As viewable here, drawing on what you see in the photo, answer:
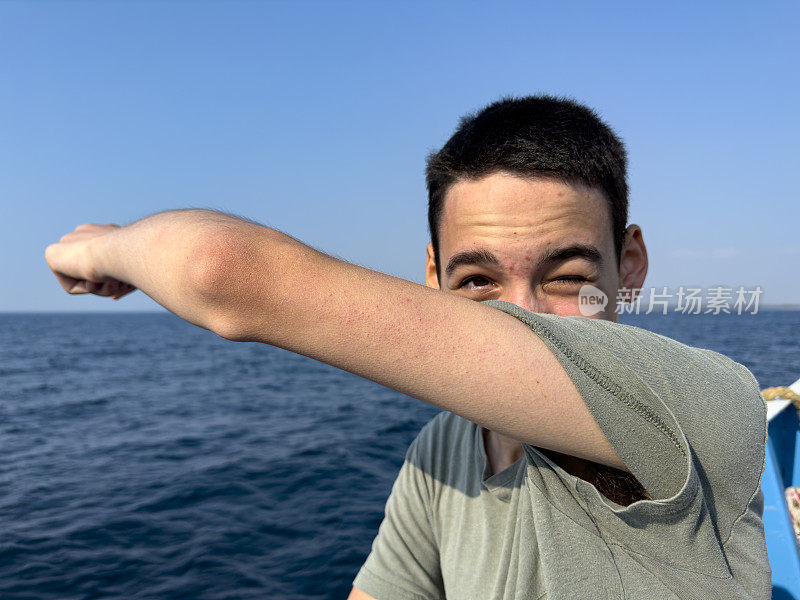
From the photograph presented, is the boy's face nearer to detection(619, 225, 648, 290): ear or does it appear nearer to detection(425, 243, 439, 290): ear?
detection(619, 225, 648, 290): ear

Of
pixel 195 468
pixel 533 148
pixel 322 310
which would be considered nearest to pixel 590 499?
pixel 322 310

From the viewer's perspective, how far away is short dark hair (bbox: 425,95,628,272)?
1.92 m

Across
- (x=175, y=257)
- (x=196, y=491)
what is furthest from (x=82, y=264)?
(x=196, y=491)

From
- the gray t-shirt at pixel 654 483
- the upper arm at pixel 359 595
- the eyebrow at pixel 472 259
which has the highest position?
the eyebrow at pixel 472 259

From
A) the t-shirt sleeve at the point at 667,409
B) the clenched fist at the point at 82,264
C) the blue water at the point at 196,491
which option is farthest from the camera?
the blue water at the point at 196,491

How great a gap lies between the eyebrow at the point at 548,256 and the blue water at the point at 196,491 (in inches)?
237

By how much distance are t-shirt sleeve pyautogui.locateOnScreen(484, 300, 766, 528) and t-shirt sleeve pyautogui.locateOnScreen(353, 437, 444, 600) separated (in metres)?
1.38

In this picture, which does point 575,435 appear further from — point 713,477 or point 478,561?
point 478,561

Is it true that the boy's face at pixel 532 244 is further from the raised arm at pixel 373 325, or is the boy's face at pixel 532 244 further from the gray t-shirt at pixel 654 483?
the raised arm at pixel 373 325

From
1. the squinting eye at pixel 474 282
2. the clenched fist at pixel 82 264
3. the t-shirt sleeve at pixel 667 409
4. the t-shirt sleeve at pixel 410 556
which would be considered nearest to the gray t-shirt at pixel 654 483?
the t-shirt sleeve at pixel 667 409

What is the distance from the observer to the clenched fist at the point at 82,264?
1.51 meters

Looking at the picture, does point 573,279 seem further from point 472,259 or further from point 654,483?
point 654,483

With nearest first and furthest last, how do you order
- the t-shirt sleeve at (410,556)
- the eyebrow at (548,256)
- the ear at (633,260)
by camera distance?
the eyebrow at (548,256) → the ear at (633,260) → the t-shirt sleeve at (410,556)

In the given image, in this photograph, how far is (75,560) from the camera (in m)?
7.59
